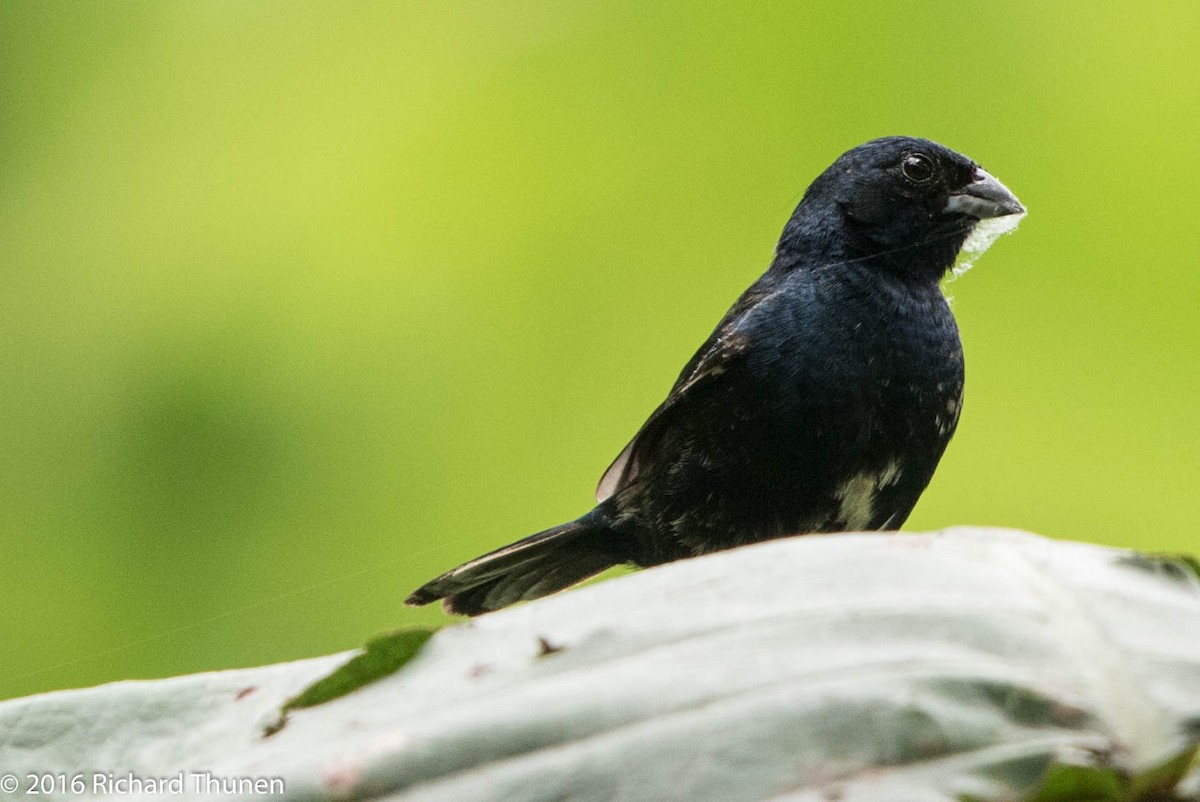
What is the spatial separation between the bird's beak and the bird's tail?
42.5 inches

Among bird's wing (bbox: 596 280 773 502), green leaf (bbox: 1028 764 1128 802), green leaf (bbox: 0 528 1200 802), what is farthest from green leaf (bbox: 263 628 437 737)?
bird's wing (bbox: 596 280 773 502)

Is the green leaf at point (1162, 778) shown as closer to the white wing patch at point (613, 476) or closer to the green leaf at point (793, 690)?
the green leaf at point (793, 690)

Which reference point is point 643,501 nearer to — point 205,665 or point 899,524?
point 899,524

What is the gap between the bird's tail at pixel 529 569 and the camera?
→ 307 centimetres

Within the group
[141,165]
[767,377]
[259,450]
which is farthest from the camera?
[141,165]

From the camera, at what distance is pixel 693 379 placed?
3.05 m

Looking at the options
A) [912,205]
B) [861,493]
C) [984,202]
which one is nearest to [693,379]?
[861,493]

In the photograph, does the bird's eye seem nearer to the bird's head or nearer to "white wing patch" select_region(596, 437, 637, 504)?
the bird's head

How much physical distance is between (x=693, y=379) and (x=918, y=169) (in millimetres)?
769

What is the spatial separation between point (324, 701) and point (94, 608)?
270cm

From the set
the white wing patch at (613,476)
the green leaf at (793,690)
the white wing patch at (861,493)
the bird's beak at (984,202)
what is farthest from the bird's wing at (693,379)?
the green leaf at (793,690)

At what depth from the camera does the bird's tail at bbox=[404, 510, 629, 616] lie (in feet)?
10.1

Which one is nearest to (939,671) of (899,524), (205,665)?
(899,524)

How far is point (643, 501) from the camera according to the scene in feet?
10.1
